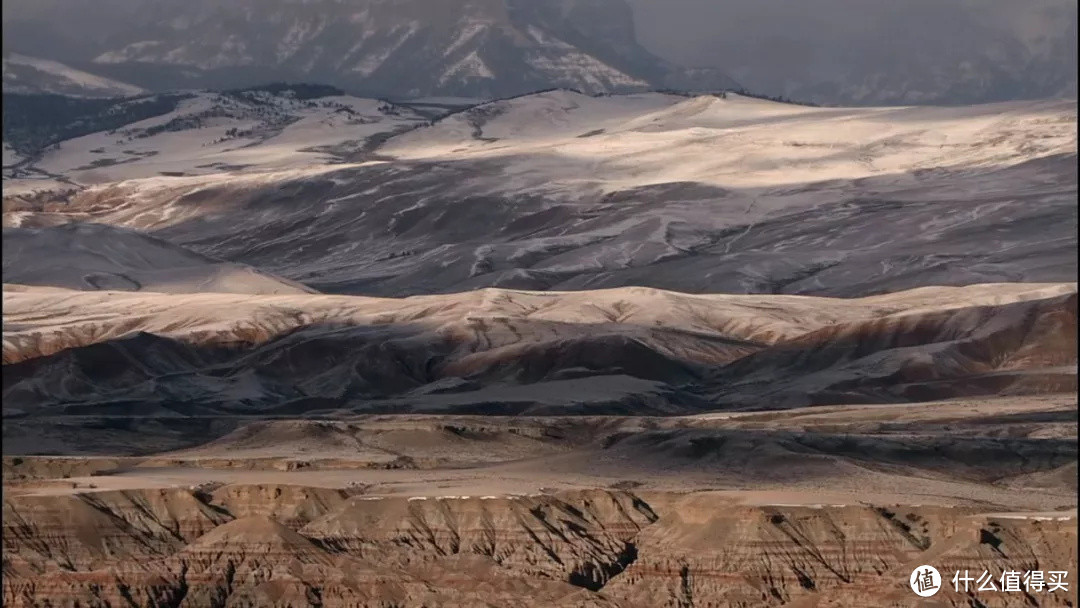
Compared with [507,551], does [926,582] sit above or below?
above

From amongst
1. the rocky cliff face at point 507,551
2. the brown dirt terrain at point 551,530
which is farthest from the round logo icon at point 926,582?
the rocky cliff face at point 507,551

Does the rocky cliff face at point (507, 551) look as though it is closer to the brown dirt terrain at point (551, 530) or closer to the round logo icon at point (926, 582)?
the brown dirt terrain at point (551, 530)

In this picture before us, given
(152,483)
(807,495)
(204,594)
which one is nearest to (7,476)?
(152,483)

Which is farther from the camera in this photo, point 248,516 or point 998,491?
point 998,491

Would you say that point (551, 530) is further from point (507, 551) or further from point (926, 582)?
point (926, 582)

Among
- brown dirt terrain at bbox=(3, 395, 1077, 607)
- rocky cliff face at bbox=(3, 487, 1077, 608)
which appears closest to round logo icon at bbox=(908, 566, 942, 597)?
brown dirt terrain at bbox=(3, 395, 1077, 607)

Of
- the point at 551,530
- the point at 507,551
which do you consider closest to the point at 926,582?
the point at 507,551

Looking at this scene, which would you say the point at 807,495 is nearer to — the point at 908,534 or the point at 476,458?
the point at 908,534
